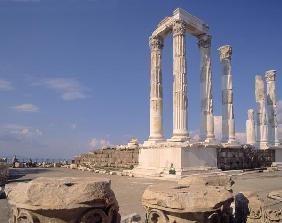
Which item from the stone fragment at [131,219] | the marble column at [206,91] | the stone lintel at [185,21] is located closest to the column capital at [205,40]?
the marble column at [206,91]

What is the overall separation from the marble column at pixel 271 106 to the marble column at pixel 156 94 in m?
13.9

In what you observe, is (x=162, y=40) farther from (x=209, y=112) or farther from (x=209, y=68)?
(x=209, y=112)

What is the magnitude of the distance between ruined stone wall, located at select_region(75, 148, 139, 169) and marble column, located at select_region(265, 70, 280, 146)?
1446cm

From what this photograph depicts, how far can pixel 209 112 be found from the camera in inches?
890

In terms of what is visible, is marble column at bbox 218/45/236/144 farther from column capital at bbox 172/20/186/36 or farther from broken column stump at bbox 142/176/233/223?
broken column stump at bbox 142/176/233/223

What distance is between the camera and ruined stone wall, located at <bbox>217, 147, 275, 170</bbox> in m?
22.2

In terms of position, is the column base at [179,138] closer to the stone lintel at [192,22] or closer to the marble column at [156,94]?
the marble column at [156,94]

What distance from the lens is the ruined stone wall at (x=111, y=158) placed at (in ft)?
81.0

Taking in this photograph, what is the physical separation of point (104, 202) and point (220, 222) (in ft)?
6.29

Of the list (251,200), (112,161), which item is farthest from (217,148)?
(251,200)

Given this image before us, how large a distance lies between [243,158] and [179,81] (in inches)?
347

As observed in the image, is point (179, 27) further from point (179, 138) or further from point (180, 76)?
point (179, 138)

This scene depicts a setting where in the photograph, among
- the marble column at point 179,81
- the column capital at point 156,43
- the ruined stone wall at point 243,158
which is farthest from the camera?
the column capital at point 156,43

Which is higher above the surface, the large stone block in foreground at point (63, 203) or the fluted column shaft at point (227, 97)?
the fluted column shaft at point (227, 97)
